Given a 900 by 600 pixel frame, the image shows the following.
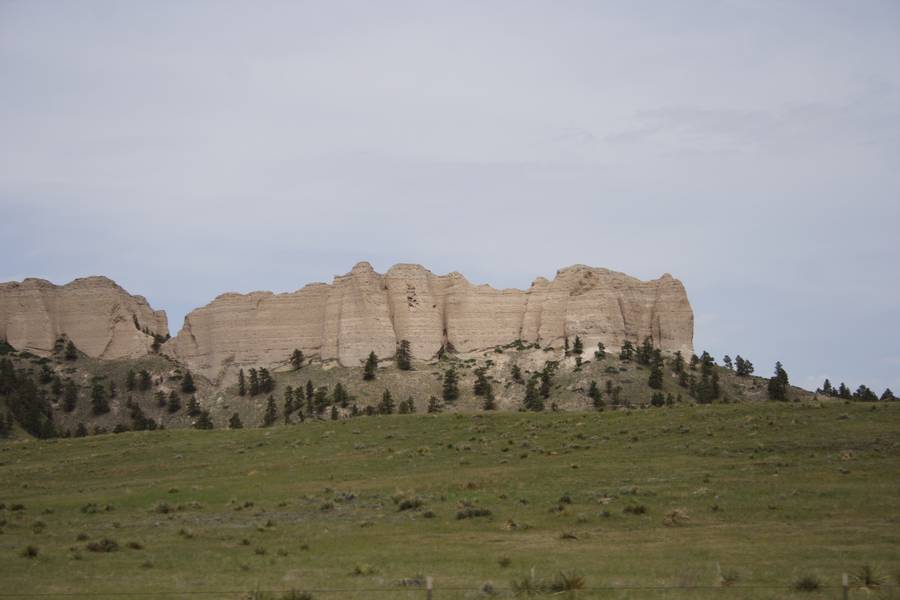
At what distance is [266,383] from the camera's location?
10581 cm

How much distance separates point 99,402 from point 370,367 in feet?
95.5

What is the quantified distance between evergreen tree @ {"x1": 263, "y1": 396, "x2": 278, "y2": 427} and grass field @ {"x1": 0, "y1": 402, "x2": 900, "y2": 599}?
97.6 ft

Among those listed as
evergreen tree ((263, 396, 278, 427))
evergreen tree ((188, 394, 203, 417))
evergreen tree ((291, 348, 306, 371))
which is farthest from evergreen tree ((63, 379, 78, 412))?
evergreen tree ((291, 348, 306, 371))

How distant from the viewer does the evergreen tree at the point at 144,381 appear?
110250mm

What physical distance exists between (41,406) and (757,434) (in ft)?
251

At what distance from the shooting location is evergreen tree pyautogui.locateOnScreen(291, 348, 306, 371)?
367 ft

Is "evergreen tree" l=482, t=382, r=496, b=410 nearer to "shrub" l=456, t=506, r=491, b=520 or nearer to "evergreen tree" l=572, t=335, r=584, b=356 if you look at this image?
"evergreen tree" l=572, t=335, r=584, b=356

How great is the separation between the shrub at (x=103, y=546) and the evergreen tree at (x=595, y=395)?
58809 millimetres

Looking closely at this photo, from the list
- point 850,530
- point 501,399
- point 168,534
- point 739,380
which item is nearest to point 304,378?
point 501,399

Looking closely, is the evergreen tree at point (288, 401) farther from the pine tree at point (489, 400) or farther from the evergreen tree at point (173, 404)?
the pine tree at point (489, 400)

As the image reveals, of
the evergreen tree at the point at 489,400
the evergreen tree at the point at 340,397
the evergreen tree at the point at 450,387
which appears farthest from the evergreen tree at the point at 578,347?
the evergreen tree at the point at 340,397

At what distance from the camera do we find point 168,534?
3272 cm

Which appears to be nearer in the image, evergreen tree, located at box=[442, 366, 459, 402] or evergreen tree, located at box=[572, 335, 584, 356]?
evergreen tree, located at box=[442, 366, 459, 402]

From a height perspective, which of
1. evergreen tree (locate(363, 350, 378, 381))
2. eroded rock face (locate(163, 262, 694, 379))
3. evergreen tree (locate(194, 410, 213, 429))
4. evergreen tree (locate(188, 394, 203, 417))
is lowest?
evergreen tree (locate(194, 410, 213, 429))
